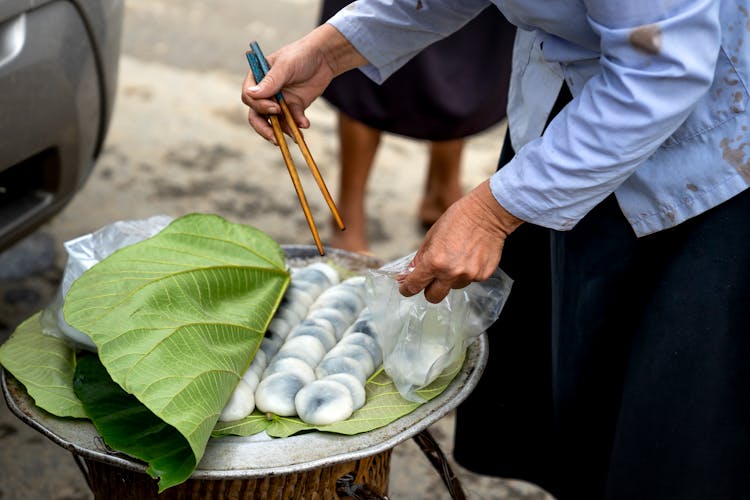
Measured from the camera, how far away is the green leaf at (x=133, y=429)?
4.26 feet

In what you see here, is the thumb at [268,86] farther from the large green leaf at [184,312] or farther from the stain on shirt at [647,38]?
the stain on shirt at [647,38]

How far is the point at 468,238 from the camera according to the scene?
1.40 metres

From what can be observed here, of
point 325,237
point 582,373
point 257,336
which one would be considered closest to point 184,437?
point 257,336

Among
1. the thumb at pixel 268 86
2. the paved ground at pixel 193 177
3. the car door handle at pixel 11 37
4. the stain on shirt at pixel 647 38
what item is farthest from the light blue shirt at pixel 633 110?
the paved ground at pixel 193 177

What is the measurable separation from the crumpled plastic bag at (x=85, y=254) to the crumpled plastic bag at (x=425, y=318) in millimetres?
467

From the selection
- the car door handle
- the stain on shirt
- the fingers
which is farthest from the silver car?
the stain on shirt

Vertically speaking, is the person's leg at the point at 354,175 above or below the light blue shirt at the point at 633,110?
below

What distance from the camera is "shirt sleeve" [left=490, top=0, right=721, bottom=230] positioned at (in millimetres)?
1196

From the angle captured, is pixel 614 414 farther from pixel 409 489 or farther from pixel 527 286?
pixel 409 489

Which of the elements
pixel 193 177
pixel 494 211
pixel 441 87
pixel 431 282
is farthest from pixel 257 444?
pixel 193 177

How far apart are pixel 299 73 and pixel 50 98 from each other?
772 mm

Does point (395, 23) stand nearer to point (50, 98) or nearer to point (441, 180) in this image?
point (50, 98)

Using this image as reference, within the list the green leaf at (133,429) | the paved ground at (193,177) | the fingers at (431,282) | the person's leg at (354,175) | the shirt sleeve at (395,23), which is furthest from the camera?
the person's leg at (354,175)

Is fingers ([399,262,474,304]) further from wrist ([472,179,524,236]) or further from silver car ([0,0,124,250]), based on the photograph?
silver car ([0,0,124,250])
